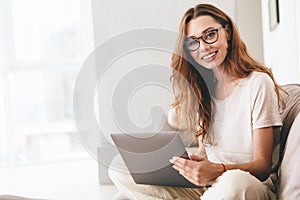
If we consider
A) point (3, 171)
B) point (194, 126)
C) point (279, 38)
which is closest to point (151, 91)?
point (279, 38)

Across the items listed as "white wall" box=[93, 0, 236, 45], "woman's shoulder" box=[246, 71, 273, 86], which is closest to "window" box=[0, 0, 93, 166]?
"white wall" box=[93, 0, 236, 45]

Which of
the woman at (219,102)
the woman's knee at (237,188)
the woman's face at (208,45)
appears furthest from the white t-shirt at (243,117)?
the woman's knee at (237,188)

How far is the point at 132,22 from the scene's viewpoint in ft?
14.0

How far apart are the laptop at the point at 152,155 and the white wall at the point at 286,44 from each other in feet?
3.35

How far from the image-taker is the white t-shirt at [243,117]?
1.75m

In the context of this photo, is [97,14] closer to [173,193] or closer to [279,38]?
[279,38]

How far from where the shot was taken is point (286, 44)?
284 centimetres

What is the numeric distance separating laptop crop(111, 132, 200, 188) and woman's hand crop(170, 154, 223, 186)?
48 millimetres

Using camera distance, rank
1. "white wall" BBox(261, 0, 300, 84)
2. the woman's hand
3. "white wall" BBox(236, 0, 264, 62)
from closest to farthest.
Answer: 1. the woman's hand
2. "white wall" BBox(261, 0, 300, 84)
3. "white wall" BBox(236, 0, 264, 62)

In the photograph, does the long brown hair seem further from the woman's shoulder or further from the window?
the window

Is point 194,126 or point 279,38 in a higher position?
point 279,38

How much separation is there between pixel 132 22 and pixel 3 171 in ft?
6.58

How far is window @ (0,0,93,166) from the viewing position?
5.41 metres

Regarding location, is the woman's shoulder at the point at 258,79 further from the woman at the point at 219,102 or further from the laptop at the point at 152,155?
the laptop at the point at 152,155
